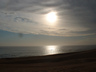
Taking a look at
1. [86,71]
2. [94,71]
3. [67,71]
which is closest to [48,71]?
[67,71]

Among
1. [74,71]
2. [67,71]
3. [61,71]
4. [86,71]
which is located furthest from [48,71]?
[86,71]

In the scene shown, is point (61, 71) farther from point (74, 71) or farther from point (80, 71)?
point (80, 71)

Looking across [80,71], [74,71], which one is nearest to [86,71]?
[80,71]

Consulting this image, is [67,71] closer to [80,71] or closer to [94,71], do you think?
[80,71]

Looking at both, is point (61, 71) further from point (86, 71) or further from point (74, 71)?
point (86, 71)

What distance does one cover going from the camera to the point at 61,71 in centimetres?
1083

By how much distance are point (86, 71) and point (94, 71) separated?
816mm

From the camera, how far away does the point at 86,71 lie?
1033 centimetres

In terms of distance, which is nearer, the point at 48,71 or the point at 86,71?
the point at 86,71

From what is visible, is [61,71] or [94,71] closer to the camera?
[94,71]

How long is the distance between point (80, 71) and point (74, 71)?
0.65 m

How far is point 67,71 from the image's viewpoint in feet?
35.0

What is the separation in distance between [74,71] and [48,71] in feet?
9.75

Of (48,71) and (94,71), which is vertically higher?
(48,71)
